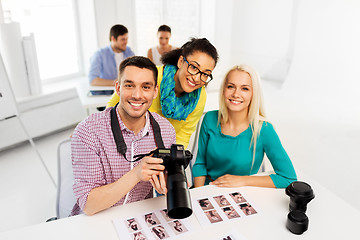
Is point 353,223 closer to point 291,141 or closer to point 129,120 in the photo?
point 129,120

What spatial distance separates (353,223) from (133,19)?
3877 mm

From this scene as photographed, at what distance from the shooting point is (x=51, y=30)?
13.6 feet

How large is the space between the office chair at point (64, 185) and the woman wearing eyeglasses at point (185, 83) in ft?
1.20

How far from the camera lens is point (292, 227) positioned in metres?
1.24

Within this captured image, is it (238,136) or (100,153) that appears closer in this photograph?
(100,153)

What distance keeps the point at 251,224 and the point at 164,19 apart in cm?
453

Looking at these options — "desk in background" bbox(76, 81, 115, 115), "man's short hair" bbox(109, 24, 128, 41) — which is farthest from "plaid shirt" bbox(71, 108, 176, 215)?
"man's short hair" bbox(109, 24, 128, 41)

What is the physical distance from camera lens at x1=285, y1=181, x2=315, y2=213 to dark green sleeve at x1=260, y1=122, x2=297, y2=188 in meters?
0.22

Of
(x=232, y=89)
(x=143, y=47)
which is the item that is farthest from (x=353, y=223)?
(x=143, y=47)

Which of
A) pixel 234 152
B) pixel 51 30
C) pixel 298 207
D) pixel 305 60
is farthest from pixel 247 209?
pixel 305 60

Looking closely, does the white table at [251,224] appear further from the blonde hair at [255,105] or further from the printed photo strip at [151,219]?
the blonde hair at [255,105]

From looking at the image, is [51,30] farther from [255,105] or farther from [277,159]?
[277,159]

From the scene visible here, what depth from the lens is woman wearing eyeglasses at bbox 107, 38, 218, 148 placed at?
175 cm

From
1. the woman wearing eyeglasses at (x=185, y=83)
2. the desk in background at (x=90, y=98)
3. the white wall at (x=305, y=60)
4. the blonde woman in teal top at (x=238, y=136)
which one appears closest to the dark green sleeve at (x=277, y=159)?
the blonde woman in teal top at (x=238, y=136)
